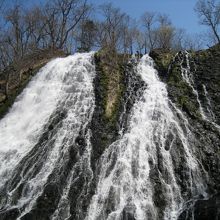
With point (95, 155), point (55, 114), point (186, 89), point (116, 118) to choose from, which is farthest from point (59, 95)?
point (186, 89)

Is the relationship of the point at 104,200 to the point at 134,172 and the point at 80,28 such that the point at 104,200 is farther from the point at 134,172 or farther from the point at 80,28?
the point at 80,28

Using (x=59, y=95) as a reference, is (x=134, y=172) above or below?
below

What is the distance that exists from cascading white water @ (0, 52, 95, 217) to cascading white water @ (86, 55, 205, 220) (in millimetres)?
2159

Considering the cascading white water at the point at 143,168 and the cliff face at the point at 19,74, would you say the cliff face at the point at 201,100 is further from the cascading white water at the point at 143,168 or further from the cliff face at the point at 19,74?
the cliff face at the point at 19,74

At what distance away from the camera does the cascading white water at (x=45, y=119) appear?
589 inches

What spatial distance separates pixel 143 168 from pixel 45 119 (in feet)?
19.1

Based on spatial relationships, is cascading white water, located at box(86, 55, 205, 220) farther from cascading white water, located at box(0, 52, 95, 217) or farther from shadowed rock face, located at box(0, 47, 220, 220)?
cascading white water, located at box(0, 52, 95, 217)

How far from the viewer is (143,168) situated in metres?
14.7

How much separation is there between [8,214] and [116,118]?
22.3ft

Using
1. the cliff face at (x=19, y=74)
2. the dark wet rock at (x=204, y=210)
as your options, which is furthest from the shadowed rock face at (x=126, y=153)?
the cliff face at (x=19, y=74)

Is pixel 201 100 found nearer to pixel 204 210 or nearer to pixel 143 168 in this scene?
pixel 143 168

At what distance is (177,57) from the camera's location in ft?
72.1

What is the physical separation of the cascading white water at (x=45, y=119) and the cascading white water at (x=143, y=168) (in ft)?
7.08

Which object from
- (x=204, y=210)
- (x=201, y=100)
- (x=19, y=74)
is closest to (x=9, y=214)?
(x=204, y=210)
